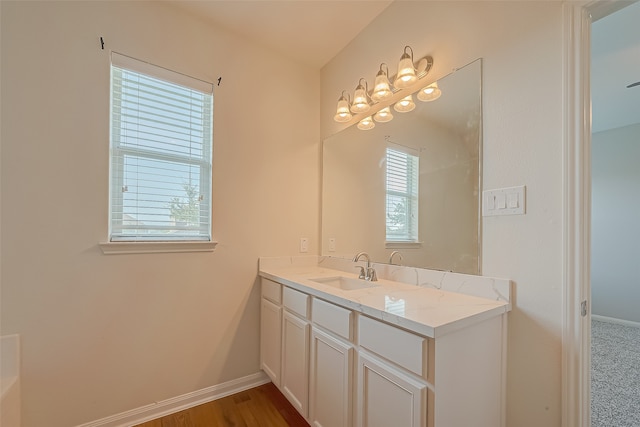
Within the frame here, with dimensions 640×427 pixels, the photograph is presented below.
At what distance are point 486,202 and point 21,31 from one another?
252 centimetres

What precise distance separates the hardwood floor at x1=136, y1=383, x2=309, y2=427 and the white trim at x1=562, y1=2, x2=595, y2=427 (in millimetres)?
1394

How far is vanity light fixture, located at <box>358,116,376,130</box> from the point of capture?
2051mm

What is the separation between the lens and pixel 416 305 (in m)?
1.20

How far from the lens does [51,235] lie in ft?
4.96

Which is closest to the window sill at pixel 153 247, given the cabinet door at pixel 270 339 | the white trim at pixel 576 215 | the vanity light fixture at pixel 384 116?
the cabinet door at pixel 270 339

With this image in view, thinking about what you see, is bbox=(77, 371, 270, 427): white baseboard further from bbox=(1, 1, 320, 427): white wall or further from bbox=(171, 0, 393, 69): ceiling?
bbox=(171, 0, 393, 69): ceiling

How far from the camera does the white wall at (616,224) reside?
3.55m

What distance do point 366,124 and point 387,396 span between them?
1.71 metres

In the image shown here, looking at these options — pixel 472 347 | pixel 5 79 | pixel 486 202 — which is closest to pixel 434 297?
pixel 472 347

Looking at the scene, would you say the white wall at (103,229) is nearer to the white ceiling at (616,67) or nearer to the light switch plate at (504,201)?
the light switch plate at (504,201)

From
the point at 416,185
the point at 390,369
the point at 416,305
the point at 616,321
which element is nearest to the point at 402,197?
the point at 416,185

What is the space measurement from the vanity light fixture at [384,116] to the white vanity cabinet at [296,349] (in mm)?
1277

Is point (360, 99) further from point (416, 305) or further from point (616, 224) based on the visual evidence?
point (616, 224)

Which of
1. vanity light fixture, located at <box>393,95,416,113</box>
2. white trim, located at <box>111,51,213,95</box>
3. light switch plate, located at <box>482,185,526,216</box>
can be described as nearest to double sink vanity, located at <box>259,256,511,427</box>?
light switch plate, located at <box>482,185,526,216</box>
